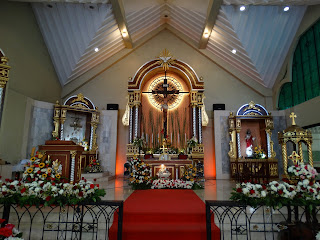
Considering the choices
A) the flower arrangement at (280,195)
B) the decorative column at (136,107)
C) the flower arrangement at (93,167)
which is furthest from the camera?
the decorative column at (136,107)

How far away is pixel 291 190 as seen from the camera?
3.43 meters

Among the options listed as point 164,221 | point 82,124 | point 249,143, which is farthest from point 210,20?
point 164,221

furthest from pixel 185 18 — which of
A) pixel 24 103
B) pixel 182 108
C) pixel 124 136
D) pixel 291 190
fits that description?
pixel 291 190

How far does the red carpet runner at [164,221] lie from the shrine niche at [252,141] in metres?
5.80

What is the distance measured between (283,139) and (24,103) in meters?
9.04

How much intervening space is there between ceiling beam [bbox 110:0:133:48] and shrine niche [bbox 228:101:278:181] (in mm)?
6332

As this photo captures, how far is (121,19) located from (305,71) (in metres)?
8.14

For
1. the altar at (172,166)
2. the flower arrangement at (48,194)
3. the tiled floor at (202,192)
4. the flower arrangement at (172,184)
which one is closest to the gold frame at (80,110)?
the altar at (172,166)

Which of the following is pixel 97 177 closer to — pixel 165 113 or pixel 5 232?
pixel 165 113

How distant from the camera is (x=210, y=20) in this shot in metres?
9.79

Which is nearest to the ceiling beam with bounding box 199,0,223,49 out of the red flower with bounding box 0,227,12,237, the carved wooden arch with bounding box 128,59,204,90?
the carved wooden arch with bounding box 128,59,204,90

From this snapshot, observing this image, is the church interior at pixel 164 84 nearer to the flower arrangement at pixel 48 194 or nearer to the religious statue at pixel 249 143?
the religious statue at pixel 249 143

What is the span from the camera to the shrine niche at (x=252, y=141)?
9.77 meters

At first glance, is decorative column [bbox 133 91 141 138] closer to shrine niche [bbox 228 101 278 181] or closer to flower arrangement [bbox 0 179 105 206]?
shrine niche [bbox 228 101 278 181]
